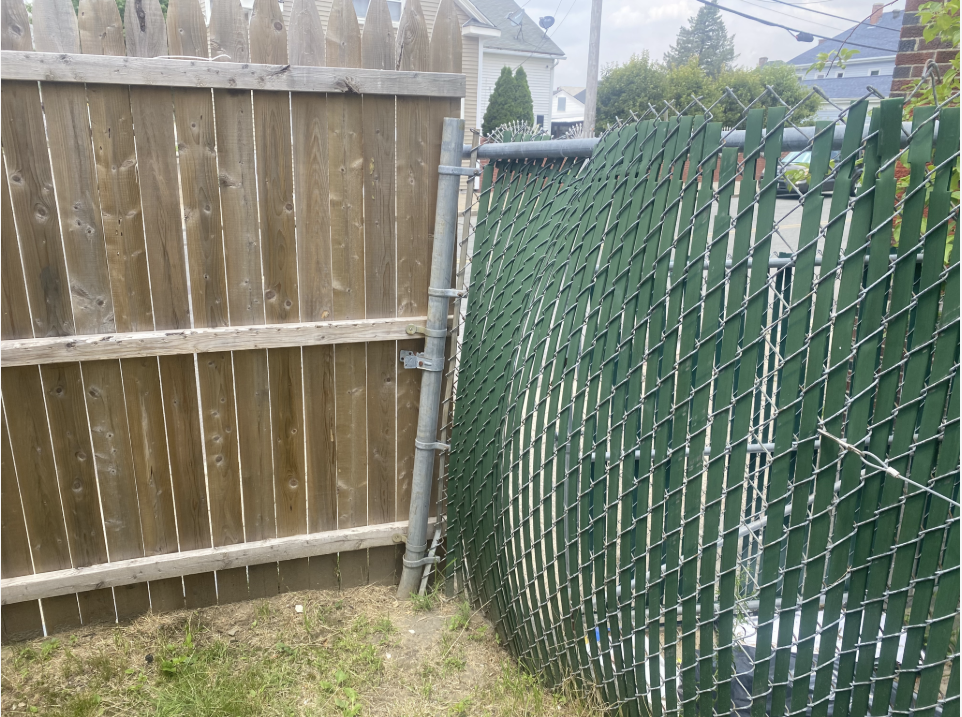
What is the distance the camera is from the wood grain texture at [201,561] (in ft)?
9.34

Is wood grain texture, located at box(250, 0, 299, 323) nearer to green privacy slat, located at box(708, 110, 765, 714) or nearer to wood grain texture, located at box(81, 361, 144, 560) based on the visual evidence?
wood grain texture, located at box(81, 361, 144, 560)

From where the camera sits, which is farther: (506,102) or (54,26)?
(506,102)

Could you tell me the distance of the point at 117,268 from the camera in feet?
8.56

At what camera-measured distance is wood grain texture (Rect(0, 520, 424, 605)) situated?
2.85 metres

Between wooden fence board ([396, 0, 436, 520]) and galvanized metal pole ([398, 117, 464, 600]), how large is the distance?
0.07 meters

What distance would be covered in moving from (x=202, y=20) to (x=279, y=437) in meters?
1.64

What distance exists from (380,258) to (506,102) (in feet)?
69.5

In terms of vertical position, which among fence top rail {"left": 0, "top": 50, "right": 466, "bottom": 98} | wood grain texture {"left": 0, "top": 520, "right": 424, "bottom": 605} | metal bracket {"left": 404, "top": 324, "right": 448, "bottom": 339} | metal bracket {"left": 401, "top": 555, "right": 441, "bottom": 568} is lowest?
metal bracket {"left": 401, "top": 555, "right": 441, "bottom": 568}

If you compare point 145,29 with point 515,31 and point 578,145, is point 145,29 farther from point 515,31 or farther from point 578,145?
point 515,31

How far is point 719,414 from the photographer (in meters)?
1.81

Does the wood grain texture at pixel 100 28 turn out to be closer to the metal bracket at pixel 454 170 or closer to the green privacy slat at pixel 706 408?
the metal bracket at pixel 454 170

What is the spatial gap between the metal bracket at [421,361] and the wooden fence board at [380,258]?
5cm

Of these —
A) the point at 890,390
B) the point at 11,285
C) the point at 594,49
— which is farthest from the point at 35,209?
the point at 594,49

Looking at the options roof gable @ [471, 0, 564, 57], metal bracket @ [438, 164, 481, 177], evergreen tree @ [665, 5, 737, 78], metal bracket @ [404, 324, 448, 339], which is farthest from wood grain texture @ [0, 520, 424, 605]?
evergreen tree @ [665, 5, 737, 78]
